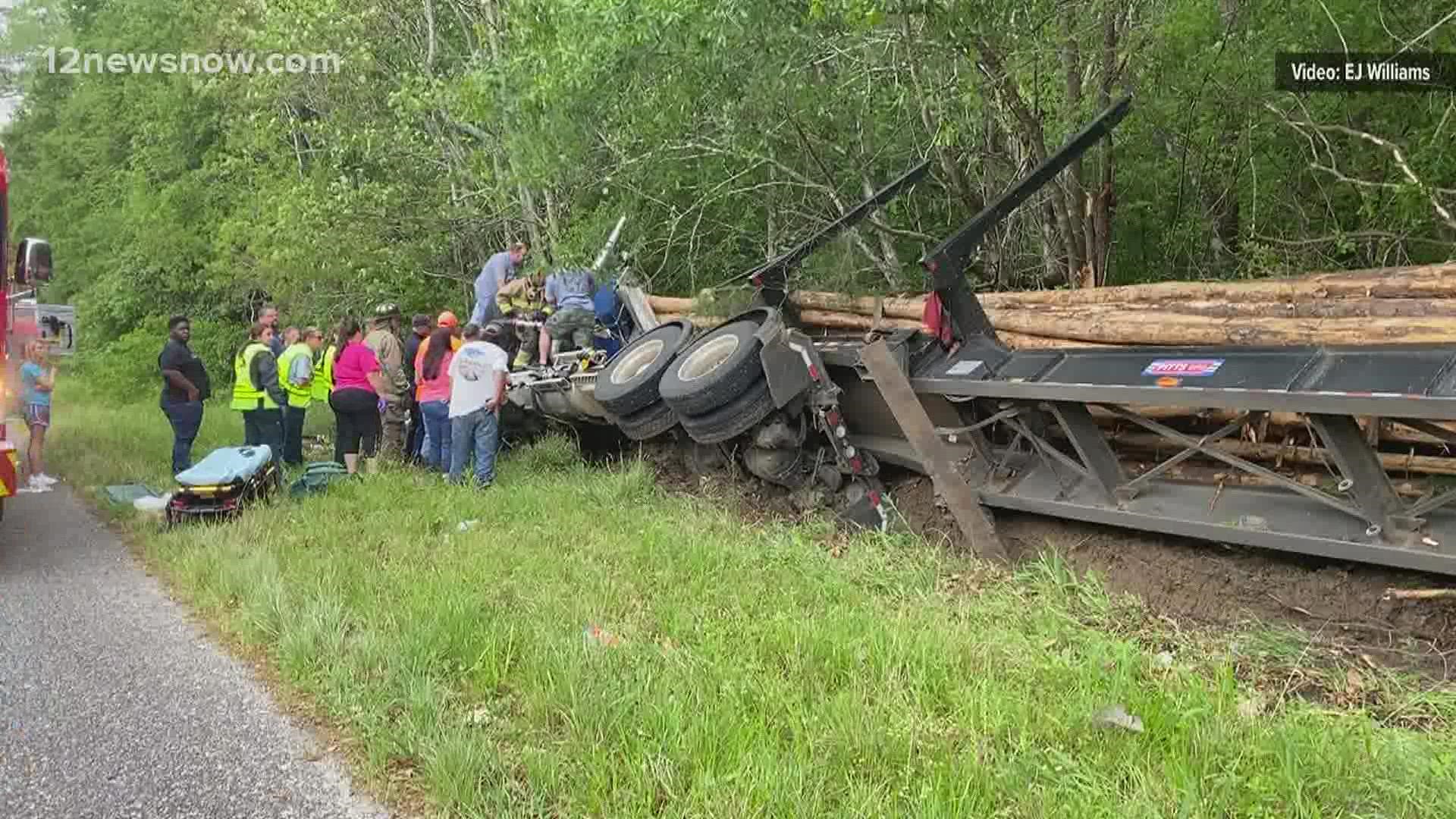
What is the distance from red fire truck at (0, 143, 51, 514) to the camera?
5949mm

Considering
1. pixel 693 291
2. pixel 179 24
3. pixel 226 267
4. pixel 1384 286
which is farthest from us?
pixel 179 24

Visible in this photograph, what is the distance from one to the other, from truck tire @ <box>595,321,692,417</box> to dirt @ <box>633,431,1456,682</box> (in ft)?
6.92

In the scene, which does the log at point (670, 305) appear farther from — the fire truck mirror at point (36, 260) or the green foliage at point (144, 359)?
the green foliage at point (144, 359)

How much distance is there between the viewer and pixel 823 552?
561cm

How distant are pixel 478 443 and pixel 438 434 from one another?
1.13 metres

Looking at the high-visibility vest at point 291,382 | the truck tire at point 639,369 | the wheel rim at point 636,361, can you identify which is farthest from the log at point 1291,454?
the high-visibility vest at point 291,382

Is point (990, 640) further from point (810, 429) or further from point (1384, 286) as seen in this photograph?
point (1384, 286)

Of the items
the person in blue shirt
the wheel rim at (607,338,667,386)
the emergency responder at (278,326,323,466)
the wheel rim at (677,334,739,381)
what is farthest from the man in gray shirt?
the wheel rim at (677,334,739,381)

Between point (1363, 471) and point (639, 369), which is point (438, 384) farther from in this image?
point (1363, 471)

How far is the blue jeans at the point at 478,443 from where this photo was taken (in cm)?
804

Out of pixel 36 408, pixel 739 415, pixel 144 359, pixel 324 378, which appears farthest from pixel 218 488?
pixel 144 359

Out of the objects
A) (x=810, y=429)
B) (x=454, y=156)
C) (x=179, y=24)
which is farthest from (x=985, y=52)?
(x=179, y=24)

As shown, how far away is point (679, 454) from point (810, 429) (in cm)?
155

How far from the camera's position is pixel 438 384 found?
29.0ft
